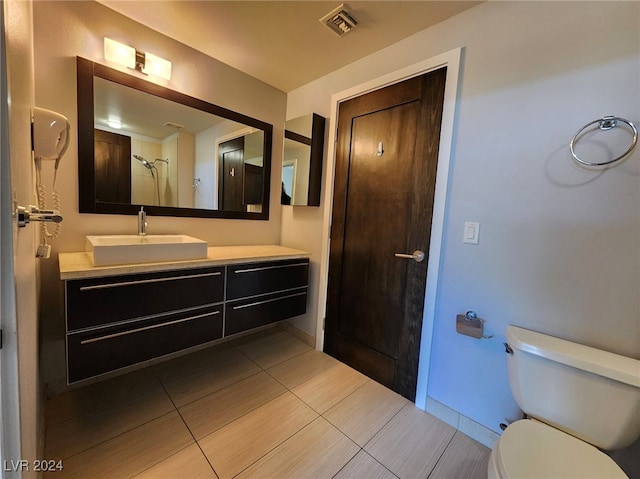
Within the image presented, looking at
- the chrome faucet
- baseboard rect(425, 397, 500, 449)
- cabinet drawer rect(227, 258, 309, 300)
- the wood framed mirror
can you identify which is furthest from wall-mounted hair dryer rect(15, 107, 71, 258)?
baseboard rect(425, 397, 500, 449)

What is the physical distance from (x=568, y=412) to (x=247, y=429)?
1.51m

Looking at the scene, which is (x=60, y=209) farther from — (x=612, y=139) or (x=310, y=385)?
(x=612, y=139)

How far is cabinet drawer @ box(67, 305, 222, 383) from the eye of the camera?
1.23 meters

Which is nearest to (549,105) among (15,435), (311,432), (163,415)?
(311,432)

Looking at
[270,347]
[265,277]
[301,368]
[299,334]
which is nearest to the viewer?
[265,277]

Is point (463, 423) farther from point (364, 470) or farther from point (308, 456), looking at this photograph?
point (308, 456)

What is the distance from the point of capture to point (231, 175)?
Answer: 7.33 feet

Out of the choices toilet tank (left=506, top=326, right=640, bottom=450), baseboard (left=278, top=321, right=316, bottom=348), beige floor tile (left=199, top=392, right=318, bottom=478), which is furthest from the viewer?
baseboard (left=278, top=321, right=316, bottom=348)

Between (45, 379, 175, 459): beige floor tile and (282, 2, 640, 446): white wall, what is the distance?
174 centimetres

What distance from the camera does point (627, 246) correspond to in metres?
1.04

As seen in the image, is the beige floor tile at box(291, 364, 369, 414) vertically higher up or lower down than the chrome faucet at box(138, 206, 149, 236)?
lower down

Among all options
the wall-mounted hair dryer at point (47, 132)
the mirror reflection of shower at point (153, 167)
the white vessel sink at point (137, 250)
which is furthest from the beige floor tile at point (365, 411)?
the wall-mounted hair dryer at point (47, 132)

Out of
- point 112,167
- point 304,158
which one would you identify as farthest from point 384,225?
point 112,167

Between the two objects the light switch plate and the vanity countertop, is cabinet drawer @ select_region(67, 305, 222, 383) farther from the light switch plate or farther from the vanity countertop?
the light switch plate
